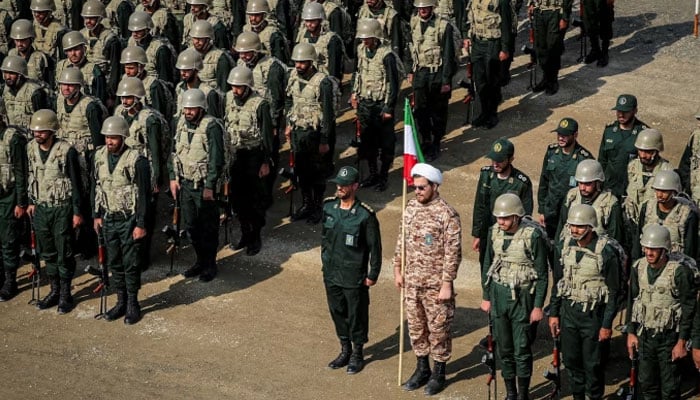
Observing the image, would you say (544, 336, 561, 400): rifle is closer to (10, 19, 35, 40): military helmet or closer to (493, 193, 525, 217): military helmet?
(493, 193, 525, 217): military helmet

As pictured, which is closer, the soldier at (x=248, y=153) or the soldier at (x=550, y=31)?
the soldier at (x=248, y=153)

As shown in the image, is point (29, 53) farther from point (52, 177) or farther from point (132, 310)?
point (132, 310)

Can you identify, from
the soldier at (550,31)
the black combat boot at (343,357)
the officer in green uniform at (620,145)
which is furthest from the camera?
the soldier at (550,31)

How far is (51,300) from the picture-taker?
669 inches

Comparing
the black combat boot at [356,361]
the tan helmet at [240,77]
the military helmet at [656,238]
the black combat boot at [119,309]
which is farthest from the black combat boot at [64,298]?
the military helmet at [656,238]

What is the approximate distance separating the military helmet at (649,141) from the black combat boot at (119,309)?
244 inches

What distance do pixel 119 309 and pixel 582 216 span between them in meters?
5.96

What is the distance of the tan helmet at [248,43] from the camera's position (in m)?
18.9

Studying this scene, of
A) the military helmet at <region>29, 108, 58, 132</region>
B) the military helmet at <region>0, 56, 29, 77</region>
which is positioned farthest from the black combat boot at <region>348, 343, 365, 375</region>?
the military helmet at <region>0, 56, 29, 77</region>

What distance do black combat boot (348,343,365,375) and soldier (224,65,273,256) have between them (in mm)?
3374

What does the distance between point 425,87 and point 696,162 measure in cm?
513

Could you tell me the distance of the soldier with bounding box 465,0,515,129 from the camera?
68.6 ft

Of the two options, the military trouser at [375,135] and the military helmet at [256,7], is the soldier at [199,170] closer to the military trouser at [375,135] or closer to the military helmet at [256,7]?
the military trouser at [375,135]

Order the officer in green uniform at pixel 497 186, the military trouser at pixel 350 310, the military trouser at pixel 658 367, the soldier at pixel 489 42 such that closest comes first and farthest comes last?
the military trouser at pixel 658 367
the military trouser at pixel 350 310
the officer in green uniform at pixel 497 186
the soldier at pixel 489 42
